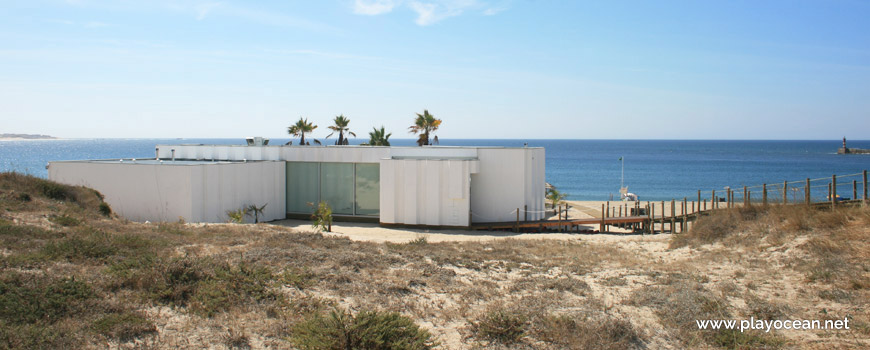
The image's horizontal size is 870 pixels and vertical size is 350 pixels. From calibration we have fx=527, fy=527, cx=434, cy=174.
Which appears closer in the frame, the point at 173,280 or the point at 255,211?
the point at 173,280

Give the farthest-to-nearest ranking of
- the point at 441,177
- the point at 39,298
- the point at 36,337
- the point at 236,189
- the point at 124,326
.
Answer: the point at 236,189, the point at 441,177, the point at 39,298, the point at 124,326, the point at 36,337

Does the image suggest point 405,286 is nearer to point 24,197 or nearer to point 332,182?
point 24,197

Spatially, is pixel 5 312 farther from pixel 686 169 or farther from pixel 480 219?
pixel 686 169

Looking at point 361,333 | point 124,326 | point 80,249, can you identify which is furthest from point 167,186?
point 361,333

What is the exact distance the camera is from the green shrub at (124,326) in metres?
6.30

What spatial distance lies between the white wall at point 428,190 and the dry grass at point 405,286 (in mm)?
6785

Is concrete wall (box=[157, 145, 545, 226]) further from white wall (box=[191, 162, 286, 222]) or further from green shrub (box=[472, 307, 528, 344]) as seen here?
green shrub (box=[472, 307, 528, 344])

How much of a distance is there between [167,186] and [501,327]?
52.0 ft

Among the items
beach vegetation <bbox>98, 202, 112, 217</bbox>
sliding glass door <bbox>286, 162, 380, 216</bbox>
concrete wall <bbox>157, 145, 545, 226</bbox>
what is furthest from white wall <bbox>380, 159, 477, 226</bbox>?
beach vegetation <bbox>98, 202, 112, 217</bbox>

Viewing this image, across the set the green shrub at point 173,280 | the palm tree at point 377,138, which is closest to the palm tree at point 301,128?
the palm tree at point 377,138

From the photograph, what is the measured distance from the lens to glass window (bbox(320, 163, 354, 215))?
2250 centimetres

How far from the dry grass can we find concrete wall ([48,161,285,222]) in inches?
214

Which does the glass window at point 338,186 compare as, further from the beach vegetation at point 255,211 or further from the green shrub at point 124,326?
the green shrub at point 124,326

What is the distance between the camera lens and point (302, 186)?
22.9 meters
